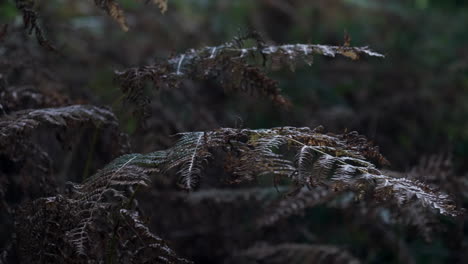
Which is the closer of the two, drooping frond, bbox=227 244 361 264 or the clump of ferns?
the clump of ferns

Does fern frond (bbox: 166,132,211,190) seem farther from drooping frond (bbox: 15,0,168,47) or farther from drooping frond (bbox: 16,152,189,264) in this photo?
drooping frond (bbox: 15,0,168,47)

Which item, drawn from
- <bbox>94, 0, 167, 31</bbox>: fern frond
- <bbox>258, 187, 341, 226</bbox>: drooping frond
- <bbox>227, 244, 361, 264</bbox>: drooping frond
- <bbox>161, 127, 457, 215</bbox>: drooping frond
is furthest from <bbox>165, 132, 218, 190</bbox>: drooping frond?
<bbox>227, 244, 361, 264</bbox>: drooping frond

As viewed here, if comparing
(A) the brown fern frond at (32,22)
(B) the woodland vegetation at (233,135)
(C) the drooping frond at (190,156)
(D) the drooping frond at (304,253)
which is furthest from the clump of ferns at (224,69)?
(D) the drooping frond at (304,253)

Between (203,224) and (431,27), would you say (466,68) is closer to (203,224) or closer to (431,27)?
(431,27)

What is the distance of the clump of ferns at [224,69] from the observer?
5.36ft

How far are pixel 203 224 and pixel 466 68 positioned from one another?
2.06 meters

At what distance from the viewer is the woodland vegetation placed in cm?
128

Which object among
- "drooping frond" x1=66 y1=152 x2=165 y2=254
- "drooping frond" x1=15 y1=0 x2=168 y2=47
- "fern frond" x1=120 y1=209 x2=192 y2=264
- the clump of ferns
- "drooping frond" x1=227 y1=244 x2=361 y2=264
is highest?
"drooping frond" x1=15 y1=0 x2=168 y2=47

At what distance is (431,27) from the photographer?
4.21 metres

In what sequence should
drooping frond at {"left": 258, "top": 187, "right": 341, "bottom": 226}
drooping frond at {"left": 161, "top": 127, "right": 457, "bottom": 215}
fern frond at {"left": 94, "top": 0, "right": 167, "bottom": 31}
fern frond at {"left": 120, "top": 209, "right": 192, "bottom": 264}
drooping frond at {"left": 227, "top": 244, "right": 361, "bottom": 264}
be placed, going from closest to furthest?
drooping frond at {"left": 161, "top": 127, "right": 457, "bottom": 215}, fern frond at {"left": 120, "top": 209, "right": 192, "bottom": 264}, fern frond at {"left": 94, "top": 0, "right": 167, "bottom": 31}, drooping frond at {"left": 258, "top": 187, "right": 341, "bottom": 226}, drooping frond at {"left": 227, "top": 244, "right": 361, "bottom": 264}

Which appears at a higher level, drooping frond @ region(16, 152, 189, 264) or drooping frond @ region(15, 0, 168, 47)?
drooping frond @ region(15, 0, 168, 47)

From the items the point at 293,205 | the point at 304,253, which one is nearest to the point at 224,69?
the point at 293,205

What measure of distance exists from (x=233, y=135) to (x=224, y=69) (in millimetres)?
455

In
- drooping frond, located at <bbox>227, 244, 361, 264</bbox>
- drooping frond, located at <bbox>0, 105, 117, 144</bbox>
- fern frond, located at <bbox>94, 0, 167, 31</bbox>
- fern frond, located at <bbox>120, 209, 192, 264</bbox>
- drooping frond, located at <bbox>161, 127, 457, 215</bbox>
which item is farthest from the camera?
drooping frond, located at <bbox>227, 244, 361, 264</bbox>
